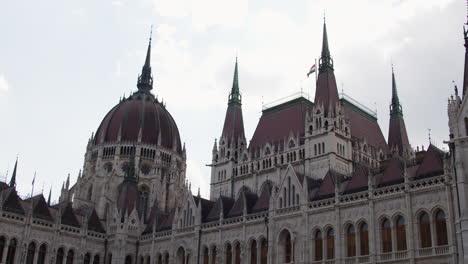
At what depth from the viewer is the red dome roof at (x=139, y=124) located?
267 feet

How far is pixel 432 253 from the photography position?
34.2 meters

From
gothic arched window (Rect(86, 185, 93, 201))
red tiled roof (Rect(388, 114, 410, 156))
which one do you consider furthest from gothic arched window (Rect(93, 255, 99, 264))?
red tiled roof (Rect(388, 114, 410, 156))

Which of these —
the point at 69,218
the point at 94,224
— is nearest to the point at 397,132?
the point at 94,224

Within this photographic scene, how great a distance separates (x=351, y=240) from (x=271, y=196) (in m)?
8.20

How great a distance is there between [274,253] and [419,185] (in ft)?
43.2

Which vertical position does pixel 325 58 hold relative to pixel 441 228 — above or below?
above

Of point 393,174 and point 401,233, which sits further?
point 393,174

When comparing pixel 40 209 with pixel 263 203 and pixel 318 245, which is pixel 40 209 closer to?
pixel 263 203

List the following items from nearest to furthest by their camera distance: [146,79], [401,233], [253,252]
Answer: [401,233] < [253,252] < [146,79]

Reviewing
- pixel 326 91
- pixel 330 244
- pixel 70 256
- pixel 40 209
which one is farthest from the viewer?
pixel 326 91

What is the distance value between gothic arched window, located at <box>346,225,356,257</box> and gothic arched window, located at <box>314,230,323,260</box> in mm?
2351

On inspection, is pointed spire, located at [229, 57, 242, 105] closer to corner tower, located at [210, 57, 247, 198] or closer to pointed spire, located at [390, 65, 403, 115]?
corner tower, located at [210, 57, 247, 198]

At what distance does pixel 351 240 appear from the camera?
39.3 metres

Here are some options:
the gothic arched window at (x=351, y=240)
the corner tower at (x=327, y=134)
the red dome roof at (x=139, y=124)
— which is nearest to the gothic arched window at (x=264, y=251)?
the gothic arched window at (x=351, y=240)
